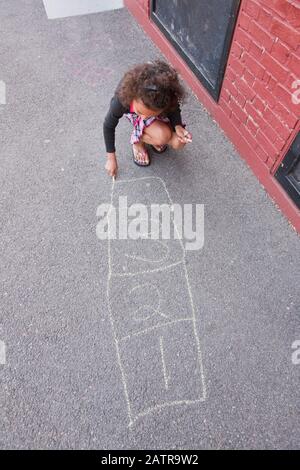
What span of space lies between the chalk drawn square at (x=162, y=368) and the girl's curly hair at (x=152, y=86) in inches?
39.5

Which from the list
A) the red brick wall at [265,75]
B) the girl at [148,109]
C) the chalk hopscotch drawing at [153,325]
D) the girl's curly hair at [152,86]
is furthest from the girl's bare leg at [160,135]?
the chalk hopscotch drawing at [153,325]

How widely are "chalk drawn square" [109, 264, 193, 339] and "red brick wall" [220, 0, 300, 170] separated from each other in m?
0.83

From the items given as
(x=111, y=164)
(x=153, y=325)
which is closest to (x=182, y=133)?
Result: (x=111, y=164)

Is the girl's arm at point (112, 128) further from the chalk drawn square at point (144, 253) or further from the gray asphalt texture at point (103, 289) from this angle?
the chalk drawn square at point (144, 253)

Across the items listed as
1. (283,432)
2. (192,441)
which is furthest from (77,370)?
(283,432)

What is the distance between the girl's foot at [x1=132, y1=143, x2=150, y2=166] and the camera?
1.98 m

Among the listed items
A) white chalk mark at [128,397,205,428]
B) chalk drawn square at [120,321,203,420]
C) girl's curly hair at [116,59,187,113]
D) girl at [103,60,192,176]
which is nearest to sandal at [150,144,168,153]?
girl at [103,60,192,176]

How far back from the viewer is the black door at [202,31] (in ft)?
5.67

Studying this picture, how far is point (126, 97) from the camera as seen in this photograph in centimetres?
151

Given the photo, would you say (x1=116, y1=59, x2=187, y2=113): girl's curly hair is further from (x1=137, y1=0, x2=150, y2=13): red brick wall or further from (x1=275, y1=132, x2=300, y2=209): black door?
(x1=137, y1=0, x2=150, y2=13): red brick wall

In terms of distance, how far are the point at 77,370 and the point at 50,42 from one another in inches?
95.4
